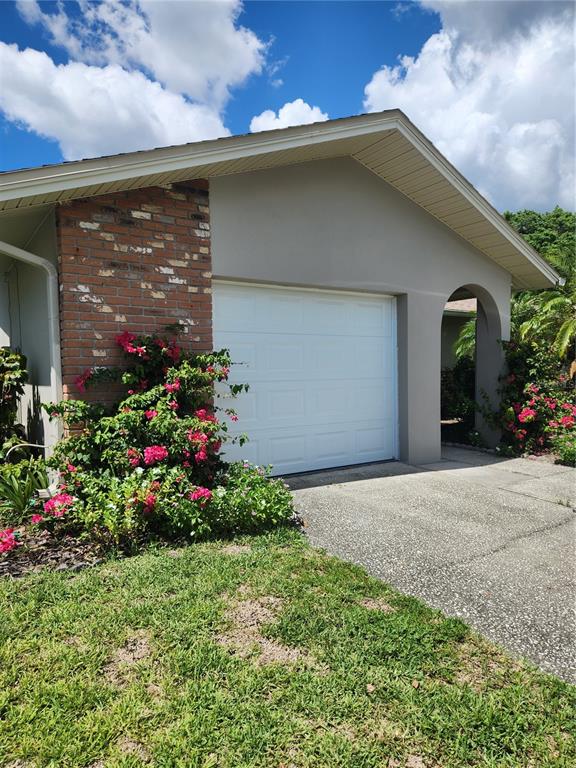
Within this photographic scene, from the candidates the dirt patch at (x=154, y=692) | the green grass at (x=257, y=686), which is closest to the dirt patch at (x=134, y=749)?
the green grass at (x=257, y=686)

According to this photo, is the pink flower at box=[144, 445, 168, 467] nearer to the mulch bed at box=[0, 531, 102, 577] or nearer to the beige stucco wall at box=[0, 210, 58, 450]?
the mulch bed at box=[0, 531, 102, 577]

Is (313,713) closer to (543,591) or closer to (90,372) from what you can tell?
(543,591)

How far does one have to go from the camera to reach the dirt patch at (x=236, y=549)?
3582 mm

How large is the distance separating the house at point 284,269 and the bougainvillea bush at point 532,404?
587 mm

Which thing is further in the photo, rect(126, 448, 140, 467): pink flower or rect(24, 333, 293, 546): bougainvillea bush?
rect(126, 448, 140, 467): pink flower

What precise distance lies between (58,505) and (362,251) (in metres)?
4.84

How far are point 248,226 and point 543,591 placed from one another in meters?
4.64

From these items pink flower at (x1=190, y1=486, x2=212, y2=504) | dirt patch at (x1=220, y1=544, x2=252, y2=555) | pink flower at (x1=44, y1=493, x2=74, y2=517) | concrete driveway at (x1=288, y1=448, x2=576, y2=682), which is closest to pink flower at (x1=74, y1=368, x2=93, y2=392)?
pink flower at (x1=44, y1=493, x2=74, y2=517)

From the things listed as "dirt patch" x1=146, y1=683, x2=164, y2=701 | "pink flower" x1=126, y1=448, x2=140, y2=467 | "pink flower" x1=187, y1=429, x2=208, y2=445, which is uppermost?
"pink flower" x1=187, y1=429, x2=208, y2=445

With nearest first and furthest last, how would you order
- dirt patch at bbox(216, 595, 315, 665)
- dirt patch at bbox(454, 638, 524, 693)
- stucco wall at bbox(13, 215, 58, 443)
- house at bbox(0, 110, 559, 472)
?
dirt patch at bbox(454, 638, 524, 693) → dirt patch at bbox(216, 595, 315, 665) → house at bbox(0, 110, 559, 472) → stucco wall at bbox(13, 215, 58, 443)

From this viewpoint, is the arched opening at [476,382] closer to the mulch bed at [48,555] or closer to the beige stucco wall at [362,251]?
the beige stucco wall at [362,251]

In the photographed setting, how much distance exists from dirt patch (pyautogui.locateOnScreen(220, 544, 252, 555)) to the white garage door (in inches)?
75.4

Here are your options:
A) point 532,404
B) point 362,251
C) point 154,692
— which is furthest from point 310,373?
point 154,692

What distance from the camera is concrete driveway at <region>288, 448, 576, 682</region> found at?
2.79 m
